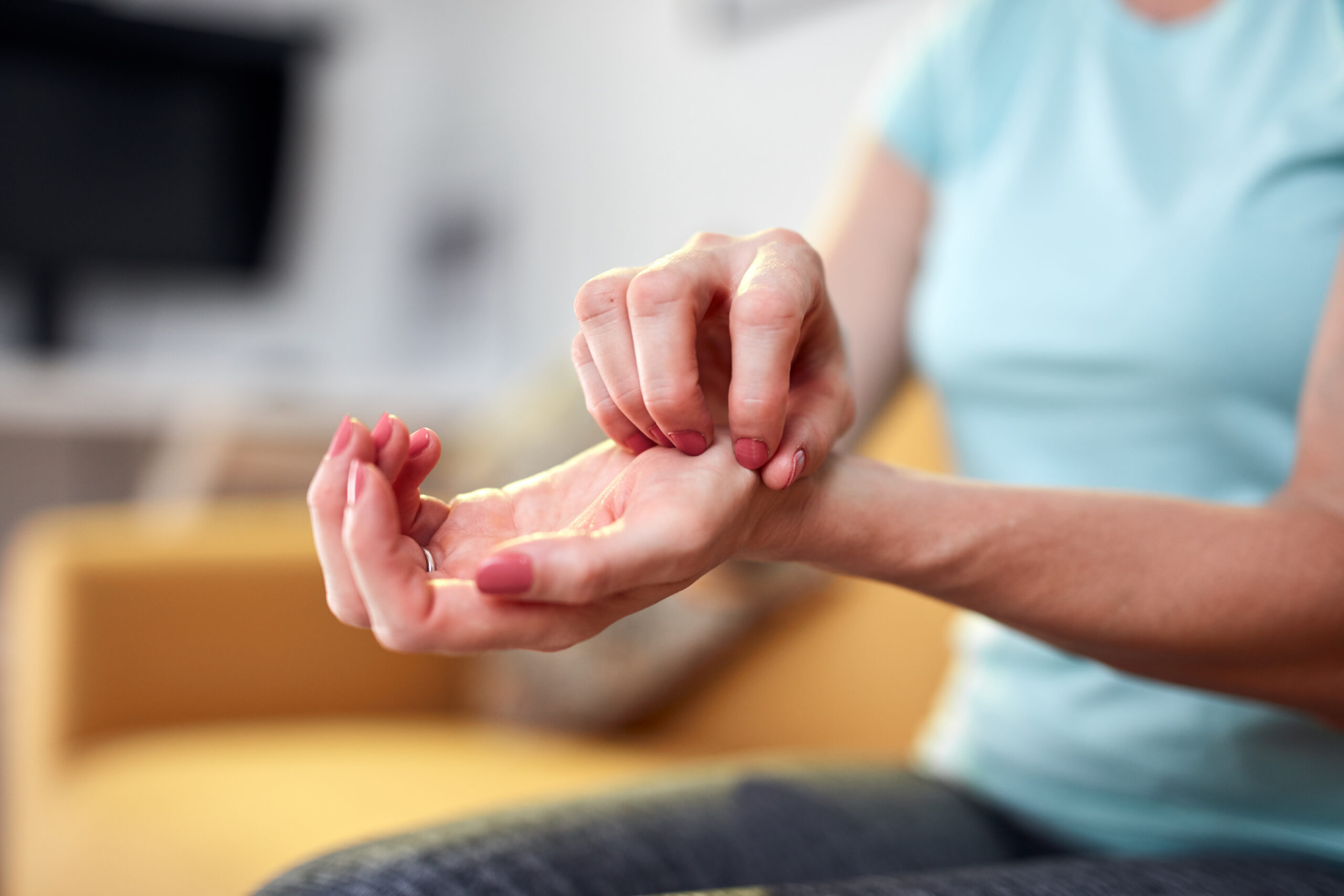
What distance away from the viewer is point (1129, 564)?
0.52 m

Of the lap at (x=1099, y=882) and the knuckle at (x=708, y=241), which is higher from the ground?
the knuckle at (x=708, y=241)

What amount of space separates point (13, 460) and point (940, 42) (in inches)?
118

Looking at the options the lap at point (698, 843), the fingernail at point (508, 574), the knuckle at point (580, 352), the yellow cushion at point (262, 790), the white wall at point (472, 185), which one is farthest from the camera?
the white wall at point (472, 185)

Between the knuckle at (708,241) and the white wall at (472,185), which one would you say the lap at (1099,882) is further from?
the white wall at (472,185)

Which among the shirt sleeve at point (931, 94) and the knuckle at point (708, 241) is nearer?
the knuckle at point (708, 241)

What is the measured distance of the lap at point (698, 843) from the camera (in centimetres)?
56

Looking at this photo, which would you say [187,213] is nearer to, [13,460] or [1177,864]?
[13,460]

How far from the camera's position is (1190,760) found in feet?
2.15

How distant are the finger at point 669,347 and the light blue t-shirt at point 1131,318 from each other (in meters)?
0.35

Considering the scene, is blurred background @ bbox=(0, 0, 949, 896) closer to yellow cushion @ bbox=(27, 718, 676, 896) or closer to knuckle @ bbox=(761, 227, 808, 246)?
yellow cushion @ bbox=(27, 718, 676, 896)

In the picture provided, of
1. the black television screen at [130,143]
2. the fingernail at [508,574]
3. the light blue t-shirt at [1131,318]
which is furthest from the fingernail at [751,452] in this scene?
the black television screen at [130,143]

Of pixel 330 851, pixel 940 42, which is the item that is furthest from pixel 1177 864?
pixel 940 42

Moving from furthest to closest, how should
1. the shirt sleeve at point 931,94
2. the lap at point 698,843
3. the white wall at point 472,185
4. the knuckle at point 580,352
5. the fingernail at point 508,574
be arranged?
the white wall at point 472,185
the shirt sleeve at point 931,94
the lap at point 698,843
the knuckle at point 580,352
the fingernail at point 508,574

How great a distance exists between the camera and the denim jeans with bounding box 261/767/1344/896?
21.3 inches
